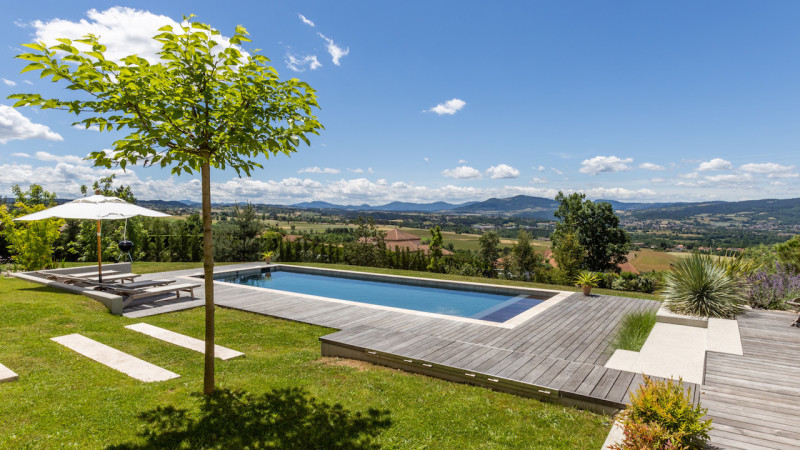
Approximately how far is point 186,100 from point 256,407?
10.5 ft

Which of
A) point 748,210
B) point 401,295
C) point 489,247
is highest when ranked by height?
point 748,210

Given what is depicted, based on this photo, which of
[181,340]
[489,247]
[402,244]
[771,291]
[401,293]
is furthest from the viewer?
[489,247]

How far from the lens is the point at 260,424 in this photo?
3.66 metres

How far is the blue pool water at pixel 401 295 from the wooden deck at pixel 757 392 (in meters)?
4.88

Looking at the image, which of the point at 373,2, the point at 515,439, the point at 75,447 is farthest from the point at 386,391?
the point at 373,2

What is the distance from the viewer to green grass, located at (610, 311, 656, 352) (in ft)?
20.2

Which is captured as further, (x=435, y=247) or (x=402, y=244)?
(x=402, y=244)

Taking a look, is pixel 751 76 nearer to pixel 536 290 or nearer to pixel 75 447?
pixel 536 290

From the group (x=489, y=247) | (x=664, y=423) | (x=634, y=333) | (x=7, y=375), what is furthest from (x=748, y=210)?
(x=7, y=375)

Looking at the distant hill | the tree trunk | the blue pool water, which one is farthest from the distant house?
the distant hill

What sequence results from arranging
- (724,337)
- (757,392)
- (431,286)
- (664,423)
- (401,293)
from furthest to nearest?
(431,286) → (401,293) → (724,337) → (757,392) → (664,423)

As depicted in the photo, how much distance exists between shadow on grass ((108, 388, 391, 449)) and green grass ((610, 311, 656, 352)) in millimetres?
4510

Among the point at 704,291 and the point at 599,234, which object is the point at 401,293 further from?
the point at 599,234

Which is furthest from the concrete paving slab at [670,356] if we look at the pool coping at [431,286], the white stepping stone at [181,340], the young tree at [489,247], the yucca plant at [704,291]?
the young tree at [489,247]
